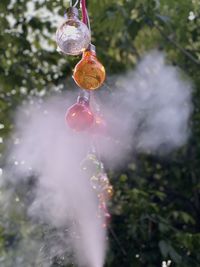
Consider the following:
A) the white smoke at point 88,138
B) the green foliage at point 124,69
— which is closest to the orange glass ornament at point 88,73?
the white smoke at point 88,138

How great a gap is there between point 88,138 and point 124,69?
1.12m

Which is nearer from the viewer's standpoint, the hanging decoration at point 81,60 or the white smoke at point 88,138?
the hanging decoration at point 81,60

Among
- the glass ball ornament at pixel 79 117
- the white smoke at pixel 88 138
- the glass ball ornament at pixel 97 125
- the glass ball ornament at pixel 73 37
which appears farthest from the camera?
the white smoke at pixel 88 138

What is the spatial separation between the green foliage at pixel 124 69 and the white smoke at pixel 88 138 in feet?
0.36

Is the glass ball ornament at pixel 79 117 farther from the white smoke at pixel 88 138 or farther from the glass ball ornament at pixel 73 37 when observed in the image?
the white smoke at pixel 88 138

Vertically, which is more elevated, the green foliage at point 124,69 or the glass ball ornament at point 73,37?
the glass ball ornament at point 73,37

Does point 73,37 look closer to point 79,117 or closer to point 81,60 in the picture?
point 81,60

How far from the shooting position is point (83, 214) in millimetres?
2787

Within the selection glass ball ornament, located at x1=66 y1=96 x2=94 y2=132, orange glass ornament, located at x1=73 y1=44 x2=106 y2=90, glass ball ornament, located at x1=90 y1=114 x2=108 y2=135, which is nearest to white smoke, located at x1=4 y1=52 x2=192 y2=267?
glass ball ornament, located at x1=90 y1=114 x2=108 y2=135

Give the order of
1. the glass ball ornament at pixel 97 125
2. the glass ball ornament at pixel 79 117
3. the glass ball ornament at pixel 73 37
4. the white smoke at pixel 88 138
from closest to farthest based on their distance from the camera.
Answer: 1. the glass ball ornament at pixel 73 37
2. the glass ball ornament at pixel 79 117
3. the glass ball ornament at pixel 97 125
4. the white smoke at pixel 88 138

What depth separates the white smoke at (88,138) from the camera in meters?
2.78

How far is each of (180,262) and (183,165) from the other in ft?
3.70

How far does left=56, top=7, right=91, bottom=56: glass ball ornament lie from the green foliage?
1536 millimetres

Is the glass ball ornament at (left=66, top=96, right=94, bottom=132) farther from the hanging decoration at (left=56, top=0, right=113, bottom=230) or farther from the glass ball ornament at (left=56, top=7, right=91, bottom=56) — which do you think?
the glass ball ornament at (left=56, top=7, right=91, bottom=56)
